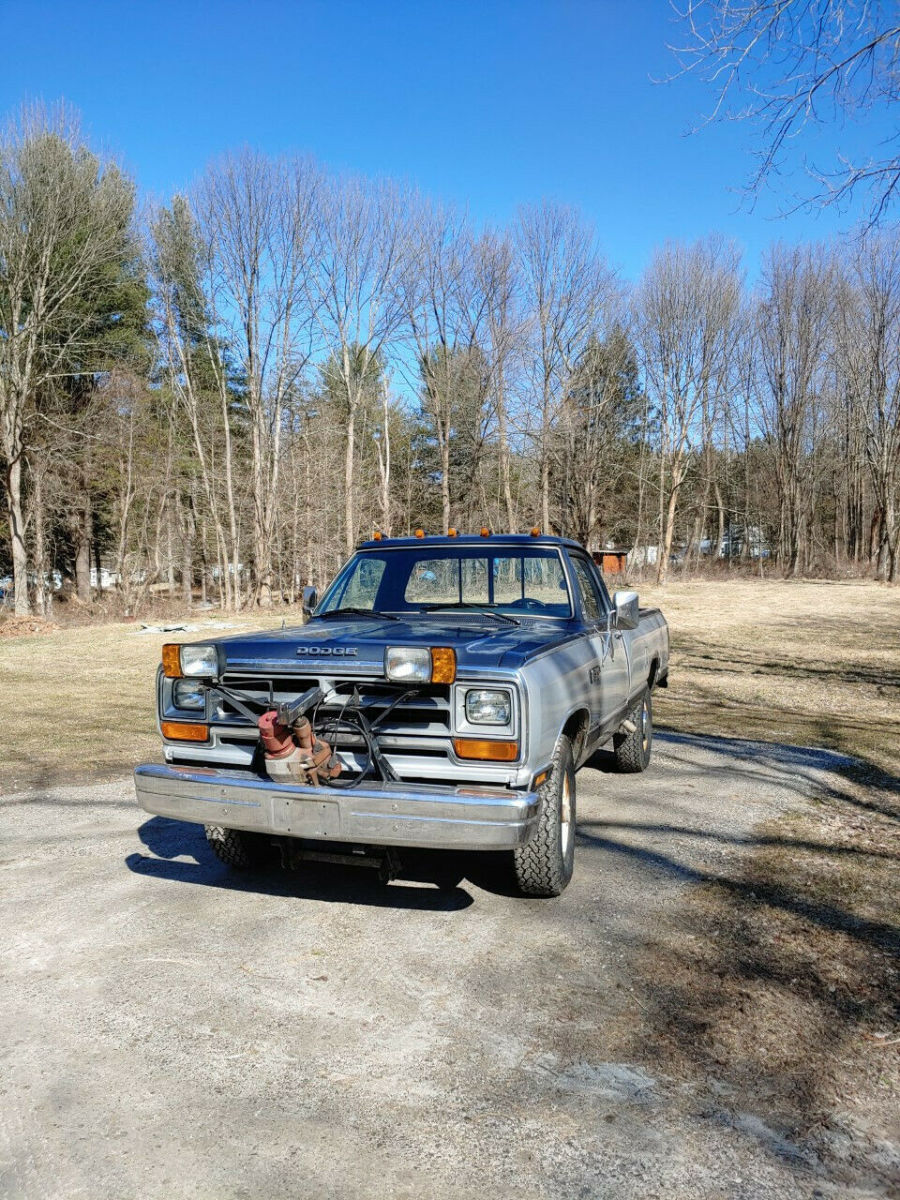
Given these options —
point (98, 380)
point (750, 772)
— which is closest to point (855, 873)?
point (750, 772)

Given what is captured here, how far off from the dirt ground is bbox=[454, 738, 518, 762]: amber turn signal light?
83 cm

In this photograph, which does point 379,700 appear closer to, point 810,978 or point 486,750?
point 486,750

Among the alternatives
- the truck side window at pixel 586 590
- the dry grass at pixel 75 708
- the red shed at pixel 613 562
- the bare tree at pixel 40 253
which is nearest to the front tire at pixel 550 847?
the truck side window at pixel 586 590

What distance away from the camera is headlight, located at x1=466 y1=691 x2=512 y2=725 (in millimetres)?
3459

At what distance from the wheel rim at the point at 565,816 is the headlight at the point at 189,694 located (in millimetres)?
1768

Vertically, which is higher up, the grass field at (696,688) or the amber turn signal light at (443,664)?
the amber turn signal light at (443,664)

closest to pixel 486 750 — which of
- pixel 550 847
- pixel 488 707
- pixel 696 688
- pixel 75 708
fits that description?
pixel 488 707

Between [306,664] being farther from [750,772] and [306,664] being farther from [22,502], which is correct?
[22,502]

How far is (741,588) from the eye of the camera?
3419cm

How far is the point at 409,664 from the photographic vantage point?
342 cm

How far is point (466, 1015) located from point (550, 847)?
3.12 feet

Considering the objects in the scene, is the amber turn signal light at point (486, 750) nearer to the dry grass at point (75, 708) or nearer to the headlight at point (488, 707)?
the headlight at point (488, 707)

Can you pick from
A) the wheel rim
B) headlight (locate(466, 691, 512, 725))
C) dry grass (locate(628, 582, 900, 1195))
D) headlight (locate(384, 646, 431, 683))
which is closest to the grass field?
dry grass (locate(628, 582, 900, 1195))

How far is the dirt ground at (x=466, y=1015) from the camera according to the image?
225 cm
